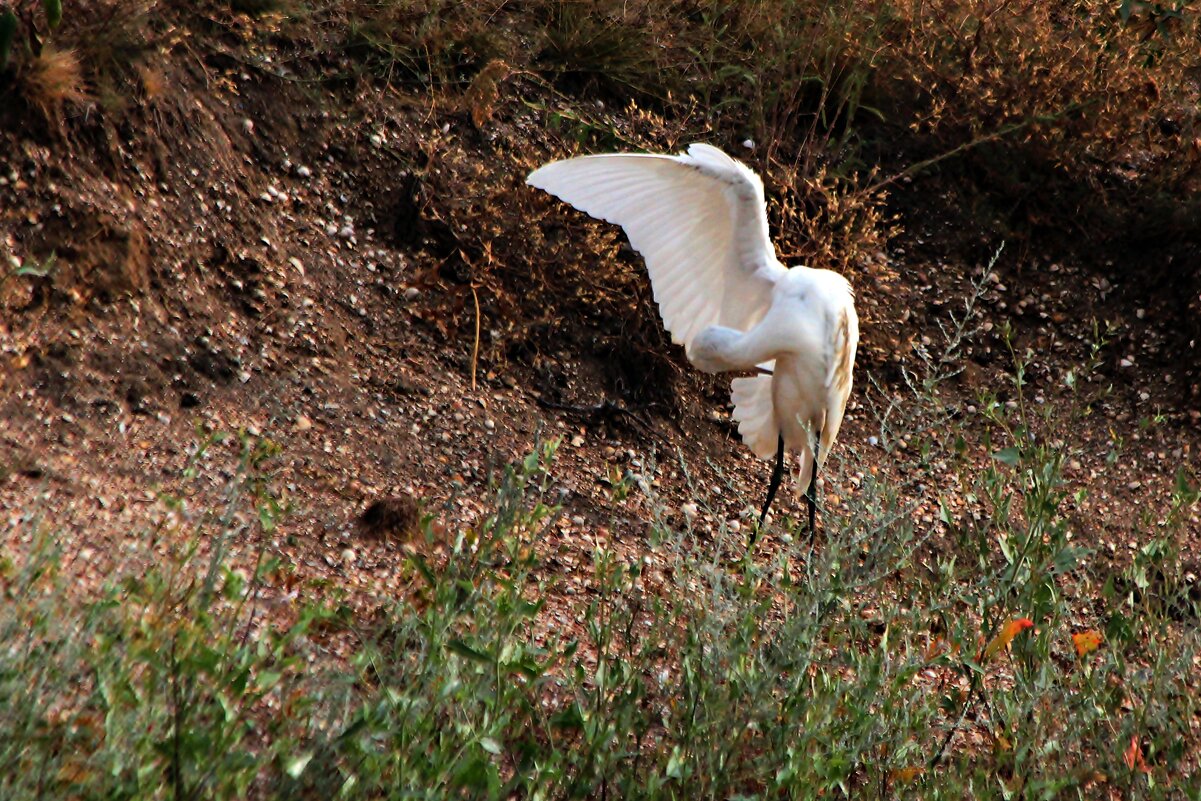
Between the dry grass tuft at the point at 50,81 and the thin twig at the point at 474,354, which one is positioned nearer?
the dry grass tuft at the point at 50,81

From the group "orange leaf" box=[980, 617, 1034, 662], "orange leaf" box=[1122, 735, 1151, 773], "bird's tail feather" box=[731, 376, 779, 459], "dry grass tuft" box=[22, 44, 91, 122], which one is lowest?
"bird's tail feather" box=[731, 376, 779, 459]

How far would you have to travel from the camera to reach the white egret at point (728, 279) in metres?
3.65

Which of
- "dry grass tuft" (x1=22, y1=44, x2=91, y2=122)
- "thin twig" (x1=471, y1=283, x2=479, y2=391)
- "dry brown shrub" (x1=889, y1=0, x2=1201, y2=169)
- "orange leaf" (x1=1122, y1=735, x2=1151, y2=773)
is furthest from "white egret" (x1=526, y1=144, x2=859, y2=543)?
"dry brown shrub" (x1=889, y1=0, x2=1201, y2=169)

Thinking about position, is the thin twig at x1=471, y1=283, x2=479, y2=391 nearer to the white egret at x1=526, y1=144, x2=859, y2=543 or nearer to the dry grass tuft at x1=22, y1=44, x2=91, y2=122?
the white egret at x1=526, y1=144, x2=859, y2=543

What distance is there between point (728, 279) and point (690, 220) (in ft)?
0.71

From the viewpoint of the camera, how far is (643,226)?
152 inches

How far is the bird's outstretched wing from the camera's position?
3.66 m

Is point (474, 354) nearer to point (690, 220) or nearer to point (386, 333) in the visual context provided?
point (386, 333)

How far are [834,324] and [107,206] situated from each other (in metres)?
2.12

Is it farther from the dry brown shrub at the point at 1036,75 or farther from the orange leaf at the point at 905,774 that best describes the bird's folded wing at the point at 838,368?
the dry brown shrub at the point at 1036,75

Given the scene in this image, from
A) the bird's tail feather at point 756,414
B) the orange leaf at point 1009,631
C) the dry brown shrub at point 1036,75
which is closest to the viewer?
the orange leaf at point 1009,631

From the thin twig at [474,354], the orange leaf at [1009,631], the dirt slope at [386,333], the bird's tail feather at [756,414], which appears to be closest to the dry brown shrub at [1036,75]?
the dirt slope at [386,333]

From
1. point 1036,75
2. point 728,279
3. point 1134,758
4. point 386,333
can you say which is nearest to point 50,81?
point 386,333

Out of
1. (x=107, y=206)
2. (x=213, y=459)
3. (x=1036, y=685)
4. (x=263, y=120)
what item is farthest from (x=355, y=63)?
(x=1036, y=685)
